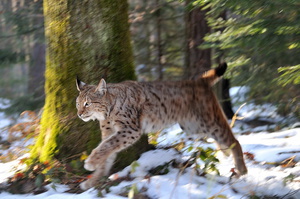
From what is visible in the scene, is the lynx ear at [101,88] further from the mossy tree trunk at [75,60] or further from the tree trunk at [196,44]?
the tree trunk at [196,44]

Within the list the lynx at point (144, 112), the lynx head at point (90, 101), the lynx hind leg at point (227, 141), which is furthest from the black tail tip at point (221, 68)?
the lynx head at point (90, 101)

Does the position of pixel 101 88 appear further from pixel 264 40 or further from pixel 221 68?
pixel 264 40

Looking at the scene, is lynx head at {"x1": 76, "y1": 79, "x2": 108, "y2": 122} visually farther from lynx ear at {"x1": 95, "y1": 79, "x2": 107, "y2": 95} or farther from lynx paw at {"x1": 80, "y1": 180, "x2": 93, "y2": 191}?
lynx paw at {"x1": 80, "y1": 180, "x2": 93, "y2": 191}

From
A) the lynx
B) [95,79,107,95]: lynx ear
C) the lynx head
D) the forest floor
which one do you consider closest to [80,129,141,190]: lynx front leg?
the lynx

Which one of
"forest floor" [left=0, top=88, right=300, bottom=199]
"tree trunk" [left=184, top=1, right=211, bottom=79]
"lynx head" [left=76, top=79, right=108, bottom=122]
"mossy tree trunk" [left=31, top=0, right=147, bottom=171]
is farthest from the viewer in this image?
"tree trunk" [left=184, top=1, right=211, bottom=79]

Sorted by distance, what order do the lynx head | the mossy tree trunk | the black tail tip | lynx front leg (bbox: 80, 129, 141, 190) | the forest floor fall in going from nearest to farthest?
1. the forest floor
2. lynx front leg (bbox: 80, 129, 141, 190)
3. the lynx head
4. the mossy tree trunk
5. the black tail tip

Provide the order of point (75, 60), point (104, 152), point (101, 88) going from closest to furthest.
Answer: point (104, 152)
point (101, 88)
point (75, 60)

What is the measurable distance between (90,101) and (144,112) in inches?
25.6

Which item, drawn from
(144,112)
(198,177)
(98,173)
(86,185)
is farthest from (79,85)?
(198,177)

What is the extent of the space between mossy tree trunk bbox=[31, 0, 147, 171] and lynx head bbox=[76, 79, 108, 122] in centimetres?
36

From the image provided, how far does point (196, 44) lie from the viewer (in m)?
8.79

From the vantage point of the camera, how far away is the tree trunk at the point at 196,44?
28.8 ft

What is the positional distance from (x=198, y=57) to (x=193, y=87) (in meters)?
3.41

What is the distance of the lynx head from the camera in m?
5.07
